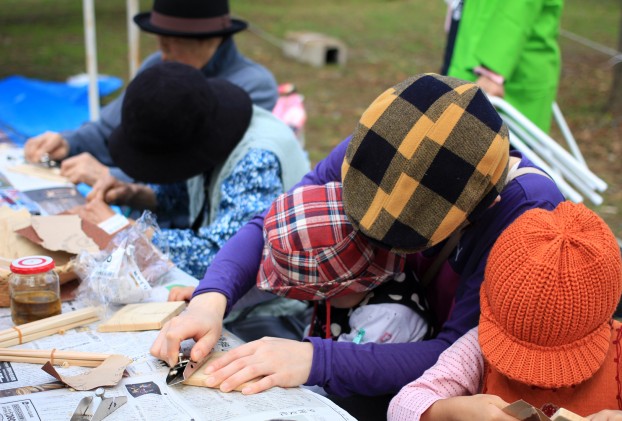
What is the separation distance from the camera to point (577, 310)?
1.23m

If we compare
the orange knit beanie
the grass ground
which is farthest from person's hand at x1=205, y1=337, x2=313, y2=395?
the grass ground

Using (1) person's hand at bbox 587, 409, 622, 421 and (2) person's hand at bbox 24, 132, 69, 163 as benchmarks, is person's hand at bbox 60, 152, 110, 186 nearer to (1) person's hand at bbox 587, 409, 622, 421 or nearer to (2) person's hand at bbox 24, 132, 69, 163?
(2) person's hand at bbox 24, 132, 69, 163

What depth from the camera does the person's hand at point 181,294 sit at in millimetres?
1810

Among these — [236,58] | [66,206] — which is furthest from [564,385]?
[236,58]

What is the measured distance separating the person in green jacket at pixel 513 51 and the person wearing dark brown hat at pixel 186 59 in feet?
2.84

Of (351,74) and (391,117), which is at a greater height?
(391,117)

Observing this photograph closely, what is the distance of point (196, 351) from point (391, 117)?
606 millimetres

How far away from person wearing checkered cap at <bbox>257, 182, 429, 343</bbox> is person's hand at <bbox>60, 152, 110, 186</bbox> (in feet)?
3.58

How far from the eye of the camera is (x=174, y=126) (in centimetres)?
214

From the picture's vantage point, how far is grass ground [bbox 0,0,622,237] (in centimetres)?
662

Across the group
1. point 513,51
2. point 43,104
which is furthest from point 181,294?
point 43,104

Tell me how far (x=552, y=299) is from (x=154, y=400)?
0.74 meters

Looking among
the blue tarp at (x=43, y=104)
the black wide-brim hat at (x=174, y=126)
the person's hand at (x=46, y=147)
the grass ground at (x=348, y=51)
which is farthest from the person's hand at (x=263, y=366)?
the blue tarp at (x=43, y=104)

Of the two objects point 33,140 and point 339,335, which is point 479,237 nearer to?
point 339,335
